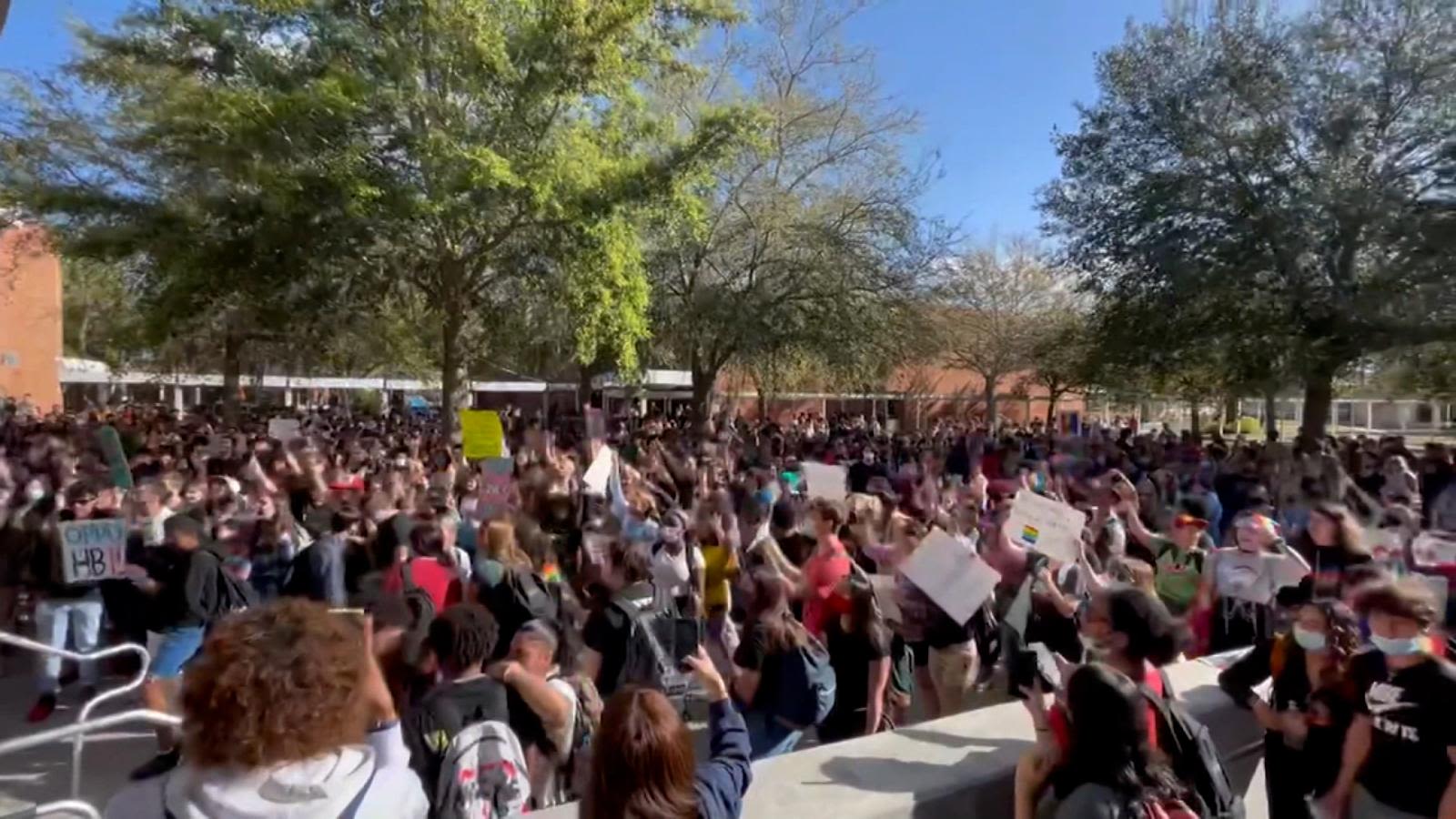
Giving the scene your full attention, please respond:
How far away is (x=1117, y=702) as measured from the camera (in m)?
2.74

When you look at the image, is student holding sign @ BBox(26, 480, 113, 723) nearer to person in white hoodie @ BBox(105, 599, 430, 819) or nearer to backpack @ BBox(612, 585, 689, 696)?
backpack @ BBox(612, 585, 689, 696)

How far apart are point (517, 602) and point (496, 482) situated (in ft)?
14.4

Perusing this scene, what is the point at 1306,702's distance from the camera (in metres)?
3.71

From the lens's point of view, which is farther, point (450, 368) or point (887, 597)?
point (450, 368)

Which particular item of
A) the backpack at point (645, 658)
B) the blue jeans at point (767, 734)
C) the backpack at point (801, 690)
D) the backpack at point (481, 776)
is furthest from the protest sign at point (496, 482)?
the backpack at point (481, 776)

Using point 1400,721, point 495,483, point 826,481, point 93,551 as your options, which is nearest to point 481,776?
point 1400,721

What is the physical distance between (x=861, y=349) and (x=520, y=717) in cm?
2007

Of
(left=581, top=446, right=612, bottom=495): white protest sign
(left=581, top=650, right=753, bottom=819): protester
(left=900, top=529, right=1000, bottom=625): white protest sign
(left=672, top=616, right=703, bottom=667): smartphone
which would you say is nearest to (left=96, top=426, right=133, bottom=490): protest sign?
(left=581, top=446, right=612, bottom=495): white protest sign

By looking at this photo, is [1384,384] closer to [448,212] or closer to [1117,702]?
[448,212]

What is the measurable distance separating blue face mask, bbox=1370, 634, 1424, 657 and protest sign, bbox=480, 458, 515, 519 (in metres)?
6.02

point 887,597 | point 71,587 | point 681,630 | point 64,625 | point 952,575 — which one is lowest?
point 64,625

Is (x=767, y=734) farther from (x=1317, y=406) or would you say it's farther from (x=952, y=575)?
(x=1317, y=406)

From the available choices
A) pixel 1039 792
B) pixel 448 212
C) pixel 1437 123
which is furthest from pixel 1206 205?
pixel 1039 792

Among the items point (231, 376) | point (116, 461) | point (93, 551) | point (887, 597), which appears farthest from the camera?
point (231, 376)
